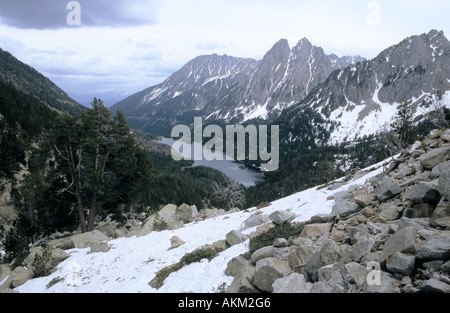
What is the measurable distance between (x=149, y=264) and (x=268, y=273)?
10176mm

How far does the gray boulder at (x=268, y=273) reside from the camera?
9.11m

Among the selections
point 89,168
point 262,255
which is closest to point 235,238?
point 262,255

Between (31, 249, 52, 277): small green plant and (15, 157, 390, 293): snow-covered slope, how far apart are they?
2.35ft

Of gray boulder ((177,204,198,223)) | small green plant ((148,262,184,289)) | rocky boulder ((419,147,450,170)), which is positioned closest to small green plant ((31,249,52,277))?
small green plant ((148,262,184,289))

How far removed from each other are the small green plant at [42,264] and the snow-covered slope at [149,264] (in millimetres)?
717

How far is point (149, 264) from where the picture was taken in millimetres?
16516

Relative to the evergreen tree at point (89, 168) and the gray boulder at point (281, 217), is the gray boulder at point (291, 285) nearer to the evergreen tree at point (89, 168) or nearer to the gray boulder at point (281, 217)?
the gray boulder at point (281, 217)

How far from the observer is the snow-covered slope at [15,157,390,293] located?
12.6m

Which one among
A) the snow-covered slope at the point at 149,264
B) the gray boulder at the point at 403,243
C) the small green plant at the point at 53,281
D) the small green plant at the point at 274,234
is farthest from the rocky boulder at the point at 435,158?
the small green plant at the point at 53,281

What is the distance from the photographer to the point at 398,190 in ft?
37.5

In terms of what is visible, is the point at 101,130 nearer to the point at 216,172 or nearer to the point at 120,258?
the point at 120,258
